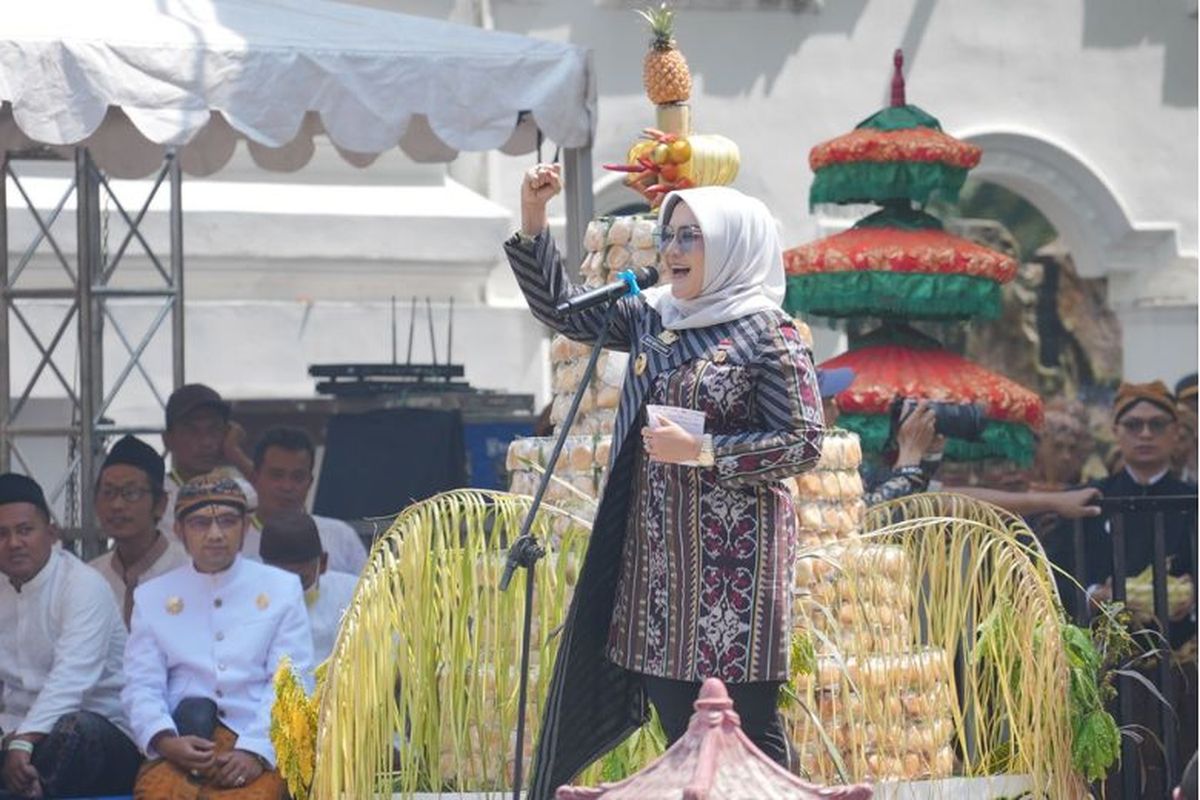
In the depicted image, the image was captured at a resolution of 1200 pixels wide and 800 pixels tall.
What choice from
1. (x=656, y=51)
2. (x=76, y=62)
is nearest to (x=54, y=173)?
(x=76, y=62)

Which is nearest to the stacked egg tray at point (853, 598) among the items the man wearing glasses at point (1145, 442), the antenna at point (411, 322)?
the man wearing glasses at point (1145, 442)

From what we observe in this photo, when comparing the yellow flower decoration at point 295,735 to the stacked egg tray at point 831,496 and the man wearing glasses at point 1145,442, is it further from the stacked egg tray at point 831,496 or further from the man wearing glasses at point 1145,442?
the man wearing glasses at point 1145,442

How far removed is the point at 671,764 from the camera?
13.0 ft

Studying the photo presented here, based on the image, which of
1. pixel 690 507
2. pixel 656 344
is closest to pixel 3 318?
pixel 656 344

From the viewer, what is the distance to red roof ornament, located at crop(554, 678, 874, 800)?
385 cm

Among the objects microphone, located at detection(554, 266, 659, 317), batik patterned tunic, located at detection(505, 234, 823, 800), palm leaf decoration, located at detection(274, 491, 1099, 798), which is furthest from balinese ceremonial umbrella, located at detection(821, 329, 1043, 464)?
microphone, located at detection(554, 266, 659, 317)

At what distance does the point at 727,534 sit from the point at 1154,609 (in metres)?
2.30

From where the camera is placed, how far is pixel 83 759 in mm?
7059

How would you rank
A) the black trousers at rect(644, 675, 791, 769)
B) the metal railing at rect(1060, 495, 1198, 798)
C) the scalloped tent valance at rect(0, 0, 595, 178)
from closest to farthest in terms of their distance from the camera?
the black trousers at rect(644, 675, 791, 769) → the metal railing at rect(1060, 495, 1198, 798) → the scalloped tent valance at rect(0, 0, 595, 178)

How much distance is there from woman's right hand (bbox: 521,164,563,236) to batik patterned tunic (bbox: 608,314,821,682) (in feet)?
1.50

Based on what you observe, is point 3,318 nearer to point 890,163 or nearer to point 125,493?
point 125,493

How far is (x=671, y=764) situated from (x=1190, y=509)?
3574mm

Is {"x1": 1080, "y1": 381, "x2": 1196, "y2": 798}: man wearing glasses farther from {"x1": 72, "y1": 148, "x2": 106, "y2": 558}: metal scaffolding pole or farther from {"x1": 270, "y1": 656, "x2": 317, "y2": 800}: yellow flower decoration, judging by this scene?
{"x1": 72, "y1": 148, "x2": 106, "y2": 558}: metal scaffolding pole

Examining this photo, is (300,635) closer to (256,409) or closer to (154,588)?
(154,588)
